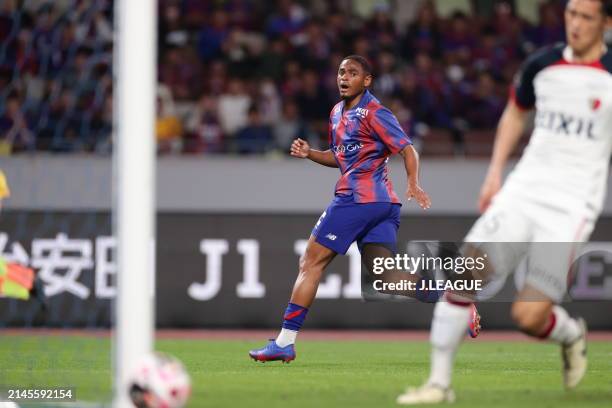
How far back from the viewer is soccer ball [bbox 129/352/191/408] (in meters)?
5.77

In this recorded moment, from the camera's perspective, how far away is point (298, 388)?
24.3 feet

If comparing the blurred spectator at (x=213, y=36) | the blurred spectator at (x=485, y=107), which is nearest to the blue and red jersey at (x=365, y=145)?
the blurred spectator at (x=485, y=107)

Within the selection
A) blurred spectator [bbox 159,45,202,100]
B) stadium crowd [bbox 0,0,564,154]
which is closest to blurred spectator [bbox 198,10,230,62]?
stadium crowd [bbox 0,0,564,154]

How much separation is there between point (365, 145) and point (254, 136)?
6199 mm

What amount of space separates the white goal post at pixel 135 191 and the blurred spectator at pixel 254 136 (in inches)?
358

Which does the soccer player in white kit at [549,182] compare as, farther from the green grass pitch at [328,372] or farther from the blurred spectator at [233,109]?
the blurred spectator at [233,109]

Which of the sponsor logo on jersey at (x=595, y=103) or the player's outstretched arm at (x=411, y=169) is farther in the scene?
the player's outstretched arm at (x=411, y=169)

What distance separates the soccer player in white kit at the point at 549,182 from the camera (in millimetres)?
6418

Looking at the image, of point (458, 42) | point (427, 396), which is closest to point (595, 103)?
point (427, 396)

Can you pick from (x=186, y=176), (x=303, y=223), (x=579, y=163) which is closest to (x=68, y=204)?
(x=186, y=176)

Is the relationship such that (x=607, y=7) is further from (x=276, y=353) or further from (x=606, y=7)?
(x=276, y=353)

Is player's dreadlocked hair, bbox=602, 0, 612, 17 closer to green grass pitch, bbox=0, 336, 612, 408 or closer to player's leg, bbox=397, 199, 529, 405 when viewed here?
player's leg, bbox=397, 199, 529, 405

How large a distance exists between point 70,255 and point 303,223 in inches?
106

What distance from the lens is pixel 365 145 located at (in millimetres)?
9133
